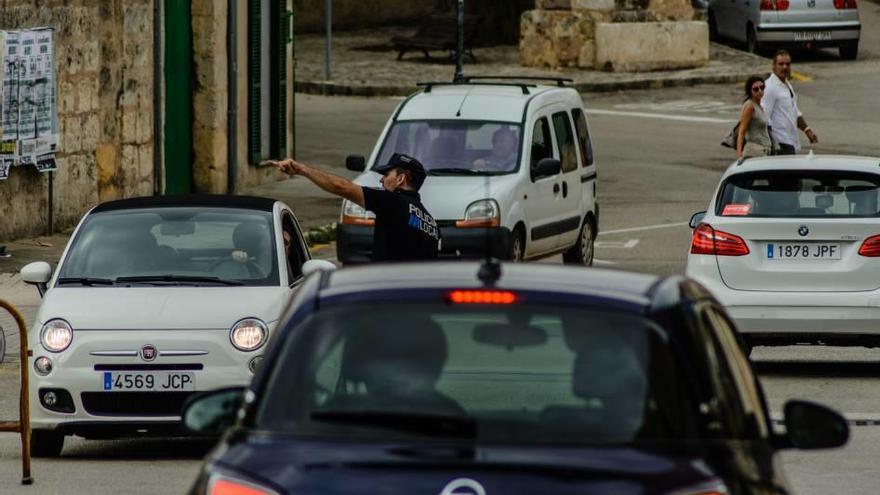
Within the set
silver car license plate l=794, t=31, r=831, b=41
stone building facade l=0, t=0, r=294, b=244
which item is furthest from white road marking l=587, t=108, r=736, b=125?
stone building facade l=0, t=0, r=294, b=244

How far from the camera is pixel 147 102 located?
909 inches

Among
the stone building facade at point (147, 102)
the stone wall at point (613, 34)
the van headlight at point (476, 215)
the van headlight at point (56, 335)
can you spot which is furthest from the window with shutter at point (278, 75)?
the van headlight at point (56, 335)

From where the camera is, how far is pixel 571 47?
121 ft

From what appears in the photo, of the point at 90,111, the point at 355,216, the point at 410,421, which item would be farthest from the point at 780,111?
the point at 410,421

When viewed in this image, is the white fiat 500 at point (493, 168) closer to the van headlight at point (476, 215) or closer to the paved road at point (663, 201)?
the van headlight at point (476, 215)

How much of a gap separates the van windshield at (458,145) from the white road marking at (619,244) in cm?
323

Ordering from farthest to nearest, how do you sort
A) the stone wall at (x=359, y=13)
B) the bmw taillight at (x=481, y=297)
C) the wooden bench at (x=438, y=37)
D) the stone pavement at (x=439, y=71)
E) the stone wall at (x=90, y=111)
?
the stone wall at (x=359, y=13) → the wooden bench at (x=438, y=37) → the stone pavement at (x=439, y=71) → the stone wall at (x=90, y=111) → the bmw taillight at (x=481, y=297)

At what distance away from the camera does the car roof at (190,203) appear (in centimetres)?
1278

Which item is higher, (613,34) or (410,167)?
(410,167)

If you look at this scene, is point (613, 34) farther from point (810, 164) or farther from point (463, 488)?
point (463, 488)

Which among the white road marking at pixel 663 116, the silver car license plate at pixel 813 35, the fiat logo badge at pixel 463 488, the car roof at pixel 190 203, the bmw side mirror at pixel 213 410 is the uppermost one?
the fiat logo badge at pixel 463 488

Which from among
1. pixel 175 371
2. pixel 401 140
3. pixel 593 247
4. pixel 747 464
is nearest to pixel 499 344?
pixel 747 464

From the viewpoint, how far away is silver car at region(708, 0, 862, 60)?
3766 cm

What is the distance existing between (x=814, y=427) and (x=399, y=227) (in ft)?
18.9
